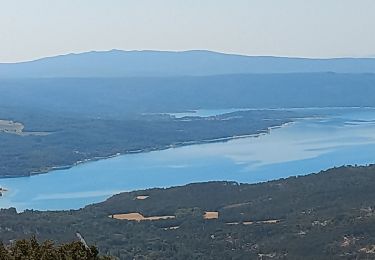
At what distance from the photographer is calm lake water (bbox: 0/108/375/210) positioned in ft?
Answer: 203

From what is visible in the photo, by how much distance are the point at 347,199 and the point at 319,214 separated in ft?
13.6

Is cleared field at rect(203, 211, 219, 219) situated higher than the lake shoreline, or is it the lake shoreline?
cleared field at rect(203, 211, 219, 219)

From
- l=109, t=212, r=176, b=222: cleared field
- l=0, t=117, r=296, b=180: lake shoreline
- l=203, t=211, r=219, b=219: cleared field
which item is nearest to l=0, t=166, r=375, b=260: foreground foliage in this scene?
l=203, t=211, r=219, b=219: cleared field

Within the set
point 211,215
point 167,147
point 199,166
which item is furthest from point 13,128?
Result: point 211,215

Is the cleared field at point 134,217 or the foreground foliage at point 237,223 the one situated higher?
the foreground foliage at point 237,223

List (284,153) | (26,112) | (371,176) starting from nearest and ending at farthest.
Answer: (371,176), (284,153), (26,112)

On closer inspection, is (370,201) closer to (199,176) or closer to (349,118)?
(199,176)

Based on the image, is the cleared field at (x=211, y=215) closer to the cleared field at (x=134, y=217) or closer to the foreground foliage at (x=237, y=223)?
the foreground foliage at (x=237, y=223)

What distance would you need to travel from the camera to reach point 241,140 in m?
104

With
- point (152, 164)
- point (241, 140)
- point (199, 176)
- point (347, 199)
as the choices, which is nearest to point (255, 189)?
point (347, 199)

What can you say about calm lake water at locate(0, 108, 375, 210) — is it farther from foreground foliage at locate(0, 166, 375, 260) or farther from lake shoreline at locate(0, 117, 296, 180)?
foreground foliage at locate(0, 166, 375, 260)

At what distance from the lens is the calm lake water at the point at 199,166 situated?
61847 mm

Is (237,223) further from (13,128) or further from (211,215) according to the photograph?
(13,128)

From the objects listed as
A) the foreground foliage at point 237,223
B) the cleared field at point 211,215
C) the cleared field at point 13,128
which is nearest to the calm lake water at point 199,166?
the foreground foliage at point 237,223
